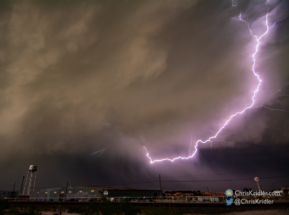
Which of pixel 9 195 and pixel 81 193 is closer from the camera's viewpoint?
pixel 81 193

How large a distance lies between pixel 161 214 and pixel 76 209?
22973mm

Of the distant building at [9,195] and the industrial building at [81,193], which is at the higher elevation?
the industrial building at [81,193]

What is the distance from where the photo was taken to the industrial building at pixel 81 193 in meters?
49.8

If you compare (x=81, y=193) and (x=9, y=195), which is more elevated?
(x=81, y=193)

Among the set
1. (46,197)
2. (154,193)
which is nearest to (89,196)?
(46,197)

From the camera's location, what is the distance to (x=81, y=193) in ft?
171

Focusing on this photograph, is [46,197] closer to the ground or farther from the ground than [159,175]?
closer to the ground

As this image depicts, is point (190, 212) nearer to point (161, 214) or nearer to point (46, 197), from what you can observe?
point (161, 214)

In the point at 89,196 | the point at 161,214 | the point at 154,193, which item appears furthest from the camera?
the point at 154,193

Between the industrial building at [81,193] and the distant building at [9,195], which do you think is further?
the distant building at [9,195]

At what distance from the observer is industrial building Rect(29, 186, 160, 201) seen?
49.8 metres

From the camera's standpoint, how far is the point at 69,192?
179 ft

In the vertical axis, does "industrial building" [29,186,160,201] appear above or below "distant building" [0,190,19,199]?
above

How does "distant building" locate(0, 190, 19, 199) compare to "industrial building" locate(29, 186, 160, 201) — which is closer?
"industrial building" locate(29, 186, 160, 201)
